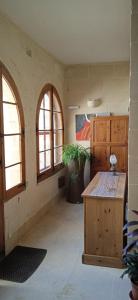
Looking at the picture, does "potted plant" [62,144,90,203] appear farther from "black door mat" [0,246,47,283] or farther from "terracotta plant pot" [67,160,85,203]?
"black door mat" [0,246,47,283]

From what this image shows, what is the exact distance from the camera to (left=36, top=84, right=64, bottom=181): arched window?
419 centimetres

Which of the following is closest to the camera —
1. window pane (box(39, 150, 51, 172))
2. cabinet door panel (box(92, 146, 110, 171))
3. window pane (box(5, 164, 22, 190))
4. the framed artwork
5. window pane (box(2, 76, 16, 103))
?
window pane (box(2, 76, 16, 103))

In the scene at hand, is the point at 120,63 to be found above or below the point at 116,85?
above

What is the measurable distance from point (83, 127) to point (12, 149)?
2.47 meters

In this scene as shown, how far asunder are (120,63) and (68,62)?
1.06 meters

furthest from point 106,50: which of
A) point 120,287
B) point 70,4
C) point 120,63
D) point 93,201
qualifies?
point 120,287

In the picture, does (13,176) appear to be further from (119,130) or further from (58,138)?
(119,130)

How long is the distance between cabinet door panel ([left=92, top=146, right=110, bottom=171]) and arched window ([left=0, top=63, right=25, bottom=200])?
1.89 metres

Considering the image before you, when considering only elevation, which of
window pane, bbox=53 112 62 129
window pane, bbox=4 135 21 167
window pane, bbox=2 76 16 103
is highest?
window pane, bbox=2 76 16 103

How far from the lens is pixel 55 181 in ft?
16.3

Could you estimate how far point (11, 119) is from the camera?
3248mm

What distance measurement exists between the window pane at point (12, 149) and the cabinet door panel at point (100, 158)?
1.96 metres

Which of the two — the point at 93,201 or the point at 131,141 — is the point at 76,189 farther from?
the point at 131,141

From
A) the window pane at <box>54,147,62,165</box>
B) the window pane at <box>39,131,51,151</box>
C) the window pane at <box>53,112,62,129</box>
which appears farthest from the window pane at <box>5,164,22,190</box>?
the window pane at <box>53,112,62,129</box>
